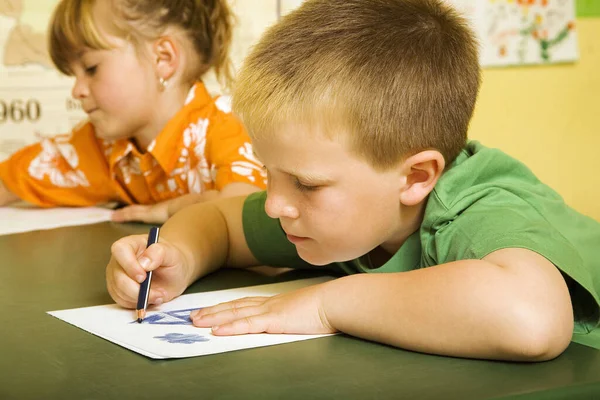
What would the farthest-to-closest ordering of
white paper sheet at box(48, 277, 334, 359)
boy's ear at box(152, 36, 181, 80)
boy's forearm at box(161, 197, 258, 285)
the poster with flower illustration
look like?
1. the poster with flower illustration
2. boy's ear at box(152, 36, 181, 80)
3. boy's forearm at box(161, 197, 258, 285)
4. white paper sheet at box(48, 277, 334, 359)

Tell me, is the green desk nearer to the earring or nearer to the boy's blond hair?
the boy's blond hair

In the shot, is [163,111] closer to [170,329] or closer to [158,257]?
[158,257]

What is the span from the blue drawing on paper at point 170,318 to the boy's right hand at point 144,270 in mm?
30

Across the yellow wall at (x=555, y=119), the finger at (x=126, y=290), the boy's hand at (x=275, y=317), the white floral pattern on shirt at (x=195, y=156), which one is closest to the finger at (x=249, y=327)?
the boy's hand at (x=275, y=317)

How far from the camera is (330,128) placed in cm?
74

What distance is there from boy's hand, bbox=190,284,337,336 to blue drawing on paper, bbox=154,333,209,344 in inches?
0.6

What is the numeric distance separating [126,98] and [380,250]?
791 mm

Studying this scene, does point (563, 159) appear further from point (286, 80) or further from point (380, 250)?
point (286, 80)

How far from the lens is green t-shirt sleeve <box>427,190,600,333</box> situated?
68cm

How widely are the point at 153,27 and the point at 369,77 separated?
2.98 feet

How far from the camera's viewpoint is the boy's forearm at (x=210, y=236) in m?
0.90

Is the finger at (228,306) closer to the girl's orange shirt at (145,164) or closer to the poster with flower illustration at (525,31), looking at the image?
the girl's orange shirt at (145,164)

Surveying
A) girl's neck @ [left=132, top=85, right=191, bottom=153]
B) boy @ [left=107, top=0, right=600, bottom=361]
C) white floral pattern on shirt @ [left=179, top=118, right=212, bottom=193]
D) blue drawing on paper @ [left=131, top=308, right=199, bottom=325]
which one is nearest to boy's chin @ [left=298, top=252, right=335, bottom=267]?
boy @ [left=107, top=0, right=600, bottom=361]

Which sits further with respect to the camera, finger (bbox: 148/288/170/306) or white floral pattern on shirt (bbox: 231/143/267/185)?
white floral pattern on shirt (bbox: 231/143/267/185)
